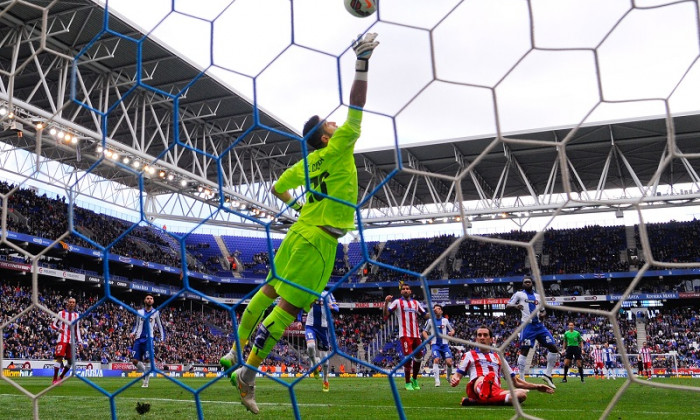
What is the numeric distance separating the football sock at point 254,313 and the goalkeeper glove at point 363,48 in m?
1.37

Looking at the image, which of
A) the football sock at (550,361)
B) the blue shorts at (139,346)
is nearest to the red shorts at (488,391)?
the football sock at (550,361)

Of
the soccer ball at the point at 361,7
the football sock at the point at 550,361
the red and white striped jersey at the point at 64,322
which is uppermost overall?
the soccer ball at the point at 361,7

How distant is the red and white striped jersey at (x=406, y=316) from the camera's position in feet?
31.1

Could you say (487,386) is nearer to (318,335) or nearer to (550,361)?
(318,335)

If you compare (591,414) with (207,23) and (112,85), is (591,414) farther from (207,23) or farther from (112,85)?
(112,85)

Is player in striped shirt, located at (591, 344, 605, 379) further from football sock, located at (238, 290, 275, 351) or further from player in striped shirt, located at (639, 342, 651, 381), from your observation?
football sock, located at (238, 290, 275, 351)

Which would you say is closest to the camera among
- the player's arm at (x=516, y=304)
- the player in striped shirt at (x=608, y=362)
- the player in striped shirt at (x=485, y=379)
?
the player in striped shirt at (x=485, y=379)

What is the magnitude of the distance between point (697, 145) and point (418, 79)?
237 inches

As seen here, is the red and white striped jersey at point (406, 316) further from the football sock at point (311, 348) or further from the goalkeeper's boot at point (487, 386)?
the goalkeeper's boot at point (487, 386)

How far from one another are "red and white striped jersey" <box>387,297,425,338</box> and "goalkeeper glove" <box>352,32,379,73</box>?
7.08 meters

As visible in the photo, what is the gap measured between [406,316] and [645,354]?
39.9 ft

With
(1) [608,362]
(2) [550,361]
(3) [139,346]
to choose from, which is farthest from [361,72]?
(1) [608,362]

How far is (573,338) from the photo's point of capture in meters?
13.3

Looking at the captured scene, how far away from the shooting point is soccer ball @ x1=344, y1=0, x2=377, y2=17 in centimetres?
335
